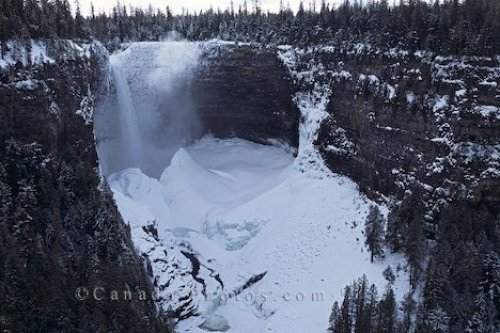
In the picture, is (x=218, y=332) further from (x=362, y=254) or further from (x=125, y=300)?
(x=362, y=254)

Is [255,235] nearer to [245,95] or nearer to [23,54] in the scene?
[245,95]

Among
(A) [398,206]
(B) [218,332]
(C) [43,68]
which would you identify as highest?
(C) [43,68]

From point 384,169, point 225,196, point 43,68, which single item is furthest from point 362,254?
point 43,68

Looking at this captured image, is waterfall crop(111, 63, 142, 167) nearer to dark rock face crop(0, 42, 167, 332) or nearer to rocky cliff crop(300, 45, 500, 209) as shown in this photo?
dark rock face crop(0, 42, 167, 332)

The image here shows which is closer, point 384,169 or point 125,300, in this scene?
point 125,300

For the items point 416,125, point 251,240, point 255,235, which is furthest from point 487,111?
point 251,240
